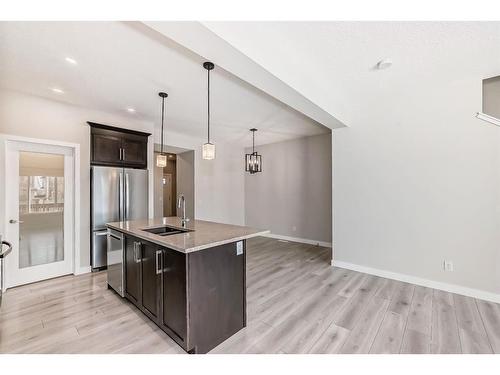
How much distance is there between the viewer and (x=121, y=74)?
9.05ft

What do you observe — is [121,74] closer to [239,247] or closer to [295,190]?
[239,247]

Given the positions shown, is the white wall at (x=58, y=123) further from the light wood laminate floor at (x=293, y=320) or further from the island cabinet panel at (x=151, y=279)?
the island cabinet panel at (x=151, y=279)

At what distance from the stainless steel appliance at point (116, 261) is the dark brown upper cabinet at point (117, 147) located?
5.30ft

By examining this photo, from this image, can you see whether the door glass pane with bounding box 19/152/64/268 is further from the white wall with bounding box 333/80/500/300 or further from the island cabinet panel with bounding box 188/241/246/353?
the white wall with bounding box 333/80/500/300

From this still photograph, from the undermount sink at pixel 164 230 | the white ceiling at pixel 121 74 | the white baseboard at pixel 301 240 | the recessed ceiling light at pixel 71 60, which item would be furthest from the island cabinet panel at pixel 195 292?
the white baseboard at pixel 301 240

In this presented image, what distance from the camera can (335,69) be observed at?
2.71 metres

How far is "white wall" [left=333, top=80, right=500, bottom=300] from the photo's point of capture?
2.86m

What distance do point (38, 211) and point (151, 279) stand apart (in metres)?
2.66

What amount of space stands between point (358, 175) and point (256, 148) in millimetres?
3764

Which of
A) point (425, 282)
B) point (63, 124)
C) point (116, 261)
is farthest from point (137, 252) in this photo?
point (425, 282)

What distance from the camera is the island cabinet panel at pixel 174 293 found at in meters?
1.87
